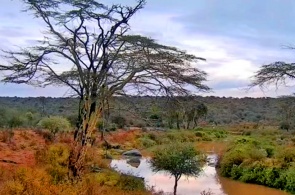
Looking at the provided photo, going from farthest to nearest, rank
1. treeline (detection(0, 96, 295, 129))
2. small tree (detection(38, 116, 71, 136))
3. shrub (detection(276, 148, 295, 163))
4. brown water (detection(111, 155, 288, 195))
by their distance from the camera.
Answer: small tree (detection(38, 116, 71, 136)), shrub (detection(276, 148, 295, 163)), brown water (detection(111, 155, 288, 195)), treeline (detection(0, 96, 295, 129))

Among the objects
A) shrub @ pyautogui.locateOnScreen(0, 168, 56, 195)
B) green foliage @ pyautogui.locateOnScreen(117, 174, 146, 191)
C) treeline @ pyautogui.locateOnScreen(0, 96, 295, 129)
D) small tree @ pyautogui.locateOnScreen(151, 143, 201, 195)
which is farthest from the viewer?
small tree @ pyautogui.locateOnScreen(151, 143, 201, 195)

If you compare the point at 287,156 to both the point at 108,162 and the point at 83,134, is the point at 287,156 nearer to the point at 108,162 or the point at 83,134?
the point at 108,162

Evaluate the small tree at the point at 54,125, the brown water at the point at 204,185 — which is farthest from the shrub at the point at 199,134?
the brown water at the point at 204,185

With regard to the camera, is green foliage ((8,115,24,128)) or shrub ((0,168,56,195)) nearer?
shrub ((0,168,56,195))

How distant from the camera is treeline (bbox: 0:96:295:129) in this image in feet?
63.5

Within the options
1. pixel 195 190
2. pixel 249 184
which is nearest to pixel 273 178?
pixel 249 184

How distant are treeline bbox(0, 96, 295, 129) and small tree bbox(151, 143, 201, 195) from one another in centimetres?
154

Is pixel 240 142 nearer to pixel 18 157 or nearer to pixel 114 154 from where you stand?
pixel 114 154

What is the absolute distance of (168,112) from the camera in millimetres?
19828

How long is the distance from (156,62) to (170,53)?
24.4 inches

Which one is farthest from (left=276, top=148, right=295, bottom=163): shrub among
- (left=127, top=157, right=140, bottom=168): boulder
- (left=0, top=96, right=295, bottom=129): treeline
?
(left=127, top=157, right=140, bottom=168): boulder

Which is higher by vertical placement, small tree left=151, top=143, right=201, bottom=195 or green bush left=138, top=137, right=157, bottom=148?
small tree left=151, top=143, right=201, bottom=195

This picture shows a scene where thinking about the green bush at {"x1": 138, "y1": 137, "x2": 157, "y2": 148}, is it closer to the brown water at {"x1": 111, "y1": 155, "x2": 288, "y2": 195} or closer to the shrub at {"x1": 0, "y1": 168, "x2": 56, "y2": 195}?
the brown water at {"x1": 111, "y1": 155, "x2": 288, "y2": 195}

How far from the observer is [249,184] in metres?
30.1
